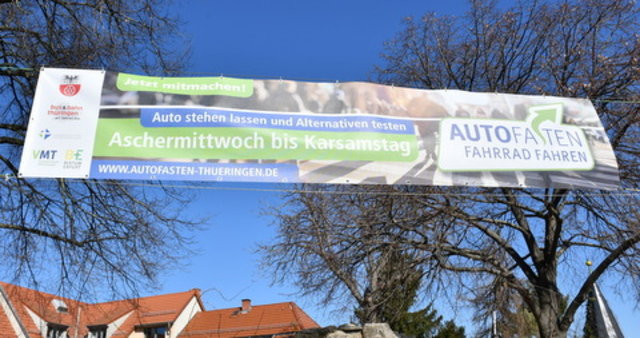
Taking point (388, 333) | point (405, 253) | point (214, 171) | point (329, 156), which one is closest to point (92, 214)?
point (214, 171)

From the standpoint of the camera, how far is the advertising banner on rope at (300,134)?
637 cm

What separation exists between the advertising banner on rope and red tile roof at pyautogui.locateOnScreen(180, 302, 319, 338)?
77.8 ft

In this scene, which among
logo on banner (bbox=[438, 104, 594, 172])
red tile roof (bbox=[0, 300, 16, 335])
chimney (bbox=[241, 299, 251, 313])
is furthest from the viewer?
chimney (bbox=[241, 299, 251, 313])

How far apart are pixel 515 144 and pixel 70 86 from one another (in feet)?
18.0

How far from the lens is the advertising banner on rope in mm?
6367

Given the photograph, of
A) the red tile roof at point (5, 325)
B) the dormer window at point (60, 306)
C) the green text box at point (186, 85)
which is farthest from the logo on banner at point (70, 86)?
the red tile roof at point (5, 325)

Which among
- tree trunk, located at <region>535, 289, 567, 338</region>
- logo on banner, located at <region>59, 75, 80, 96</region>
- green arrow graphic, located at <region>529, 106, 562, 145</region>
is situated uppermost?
logo on banner, located at <region>59, 75, 80, 96</region>

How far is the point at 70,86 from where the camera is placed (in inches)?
263

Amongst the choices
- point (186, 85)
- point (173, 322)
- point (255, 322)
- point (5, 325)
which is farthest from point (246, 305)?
point (186, 85)

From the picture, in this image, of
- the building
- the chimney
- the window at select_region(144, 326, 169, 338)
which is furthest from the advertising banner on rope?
the chimney

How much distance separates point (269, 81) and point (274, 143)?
97 centimetres

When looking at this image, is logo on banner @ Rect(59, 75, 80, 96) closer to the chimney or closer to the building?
the building

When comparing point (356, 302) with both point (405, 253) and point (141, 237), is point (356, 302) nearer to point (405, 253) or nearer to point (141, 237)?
point (405, 253)

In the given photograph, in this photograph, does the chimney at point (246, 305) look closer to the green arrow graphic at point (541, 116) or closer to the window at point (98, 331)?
the window at point (98, 331)
